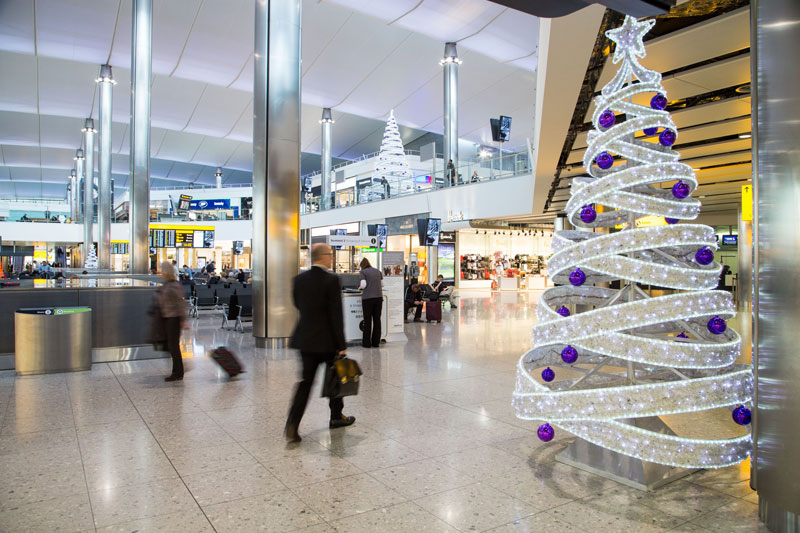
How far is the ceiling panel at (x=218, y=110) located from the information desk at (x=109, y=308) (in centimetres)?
2969

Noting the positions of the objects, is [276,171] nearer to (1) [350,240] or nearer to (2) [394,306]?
(2) [394,306]

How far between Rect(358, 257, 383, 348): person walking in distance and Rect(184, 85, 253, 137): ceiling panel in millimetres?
29643

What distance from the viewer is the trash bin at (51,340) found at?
708cm

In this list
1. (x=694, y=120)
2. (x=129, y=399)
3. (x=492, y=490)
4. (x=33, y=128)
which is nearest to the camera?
(x=492, y=490)

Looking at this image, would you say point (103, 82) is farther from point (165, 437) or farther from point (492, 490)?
point (492, 490)

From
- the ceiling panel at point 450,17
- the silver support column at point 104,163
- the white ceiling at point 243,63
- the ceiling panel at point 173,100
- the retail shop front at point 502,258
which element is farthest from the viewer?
the ceiling panel at point 173,100

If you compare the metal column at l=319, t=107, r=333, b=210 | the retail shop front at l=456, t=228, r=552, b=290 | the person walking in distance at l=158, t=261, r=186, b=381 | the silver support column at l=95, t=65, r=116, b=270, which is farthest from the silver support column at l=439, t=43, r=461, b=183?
the person walking in distance at l=158, t=261, r=186, b=381

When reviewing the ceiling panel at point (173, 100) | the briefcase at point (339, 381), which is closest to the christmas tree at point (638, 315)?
the briefcase at point (339, 381)

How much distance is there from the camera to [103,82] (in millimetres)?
26234

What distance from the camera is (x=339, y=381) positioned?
14.3ft

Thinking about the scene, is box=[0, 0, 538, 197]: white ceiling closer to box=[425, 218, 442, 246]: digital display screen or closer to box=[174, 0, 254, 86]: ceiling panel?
box=[174, 0, 254, 86]: ceiling panel

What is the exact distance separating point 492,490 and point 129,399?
424cm

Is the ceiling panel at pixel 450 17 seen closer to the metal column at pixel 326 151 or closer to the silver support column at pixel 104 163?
the metal column at pixel 326 151

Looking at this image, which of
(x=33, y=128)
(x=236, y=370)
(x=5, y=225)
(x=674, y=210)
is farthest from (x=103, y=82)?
(x=674, y=210)
